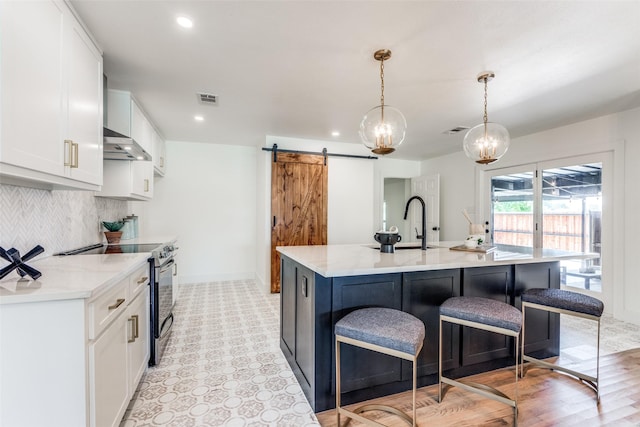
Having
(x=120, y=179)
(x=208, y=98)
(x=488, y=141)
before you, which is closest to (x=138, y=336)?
(x=120, y=179)

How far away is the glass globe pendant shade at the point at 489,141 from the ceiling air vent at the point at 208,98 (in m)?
2.75

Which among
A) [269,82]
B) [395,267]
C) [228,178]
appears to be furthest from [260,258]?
[395,267]

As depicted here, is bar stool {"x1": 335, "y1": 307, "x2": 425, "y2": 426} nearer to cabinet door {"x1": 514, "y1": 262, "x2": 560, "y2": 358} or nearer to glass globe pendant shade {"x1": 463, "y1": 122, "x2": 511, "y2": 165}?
cabinet door {"x1": 514, "y1": 262, "x2": 560, "y2": 358}

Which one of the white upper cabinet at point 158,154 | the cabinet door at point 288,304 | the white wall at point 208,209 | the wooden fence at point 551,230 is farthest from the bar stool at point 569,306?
the white upper cabinet at point 158,154

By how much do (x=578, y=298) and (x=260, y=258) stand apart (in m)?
4.03

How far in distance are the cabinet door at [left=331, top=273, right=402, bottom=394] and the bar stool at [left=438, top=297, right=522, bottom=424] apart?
0.33m

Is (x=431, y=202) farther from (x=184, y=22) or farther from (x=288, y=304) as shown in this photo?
(x=184, y=22)

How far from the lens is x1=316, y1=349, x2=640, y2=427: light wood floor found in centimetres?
171

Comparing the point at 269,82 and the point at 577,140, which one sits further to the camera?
the point at 577,140

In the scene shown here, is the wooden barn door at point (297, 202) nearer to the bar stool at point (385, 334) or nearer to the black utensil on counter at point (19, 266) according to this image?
the bar stool at point (385, 334)

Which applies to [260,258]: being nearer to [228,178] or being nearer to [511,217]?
[228,178]

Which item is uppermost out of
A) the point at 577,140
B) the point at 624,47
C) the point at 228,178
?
the point at 624,47

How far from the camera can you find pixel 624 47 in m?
2.14

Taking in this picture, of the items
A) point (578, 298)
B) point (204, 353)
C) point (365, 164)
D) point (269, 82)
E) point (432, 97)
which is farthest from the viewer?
Result: point (365, 164)
